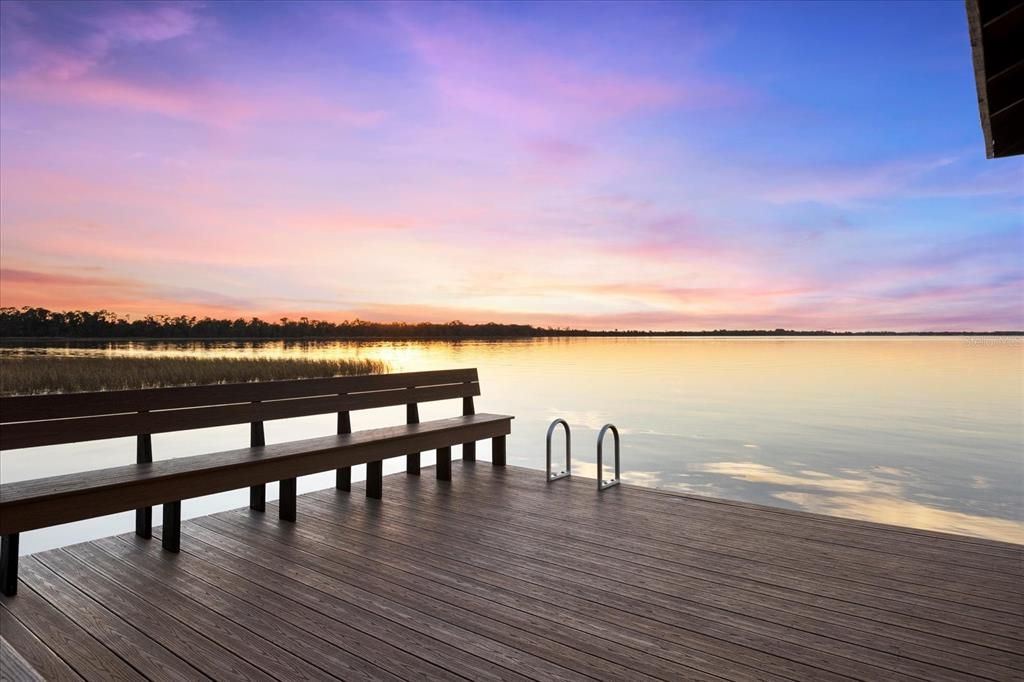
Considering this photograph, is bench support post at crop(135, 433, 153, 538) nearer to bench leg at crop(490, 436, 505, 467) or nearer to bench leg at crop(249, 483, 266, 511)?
bench leg at crop(249, 483, 266, 511)

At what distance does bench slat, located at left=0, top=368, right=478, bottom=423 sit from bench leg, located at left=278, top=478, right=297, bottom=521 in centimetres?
62

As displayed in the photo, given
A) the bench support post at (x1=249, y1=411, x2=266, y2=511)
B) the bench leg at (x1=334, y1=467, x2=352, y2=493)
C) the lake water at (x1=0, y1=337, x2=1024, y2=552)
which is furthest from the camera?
the lake water at (x1=0, y1=337, x2=1024, y2=552)

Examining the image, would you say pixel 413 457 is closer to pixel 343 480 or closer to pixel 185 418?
pixel 343 480

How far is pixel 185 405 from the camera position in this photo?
3.75 meters

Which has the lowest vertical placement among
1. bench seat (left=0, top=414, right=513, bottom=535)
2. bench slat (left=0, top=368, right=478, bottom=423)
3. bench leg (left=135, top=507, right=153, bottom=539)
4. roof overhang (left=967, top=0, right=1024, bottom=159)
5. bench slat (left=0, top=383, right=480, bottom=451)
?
bench leg (left=135, top=507, right=153, bottom=539)

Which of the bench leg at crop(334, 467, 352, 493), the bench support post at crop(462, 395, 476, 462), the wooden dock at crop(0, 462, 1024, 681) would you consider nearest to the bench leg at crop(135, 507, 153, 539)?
the wooden dock at crop(0, 462, 1024, 681)

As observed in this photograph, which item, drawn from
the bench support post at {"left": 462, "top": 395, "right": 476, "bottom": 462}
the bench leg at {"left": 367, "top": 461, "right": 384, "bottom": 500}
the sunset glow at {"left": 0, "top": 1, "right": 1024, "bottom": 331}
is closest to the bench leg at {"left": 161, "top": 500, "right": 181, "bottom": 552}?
the bench leg at {"left": 367, "top": 461, "right": 384, "bottom": 500}

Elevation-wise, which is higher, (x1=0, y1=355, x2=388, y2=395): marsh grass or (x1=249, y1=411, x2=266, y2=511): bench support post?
(x1=0, y1=355, x2=388, y2=395): marsh grass

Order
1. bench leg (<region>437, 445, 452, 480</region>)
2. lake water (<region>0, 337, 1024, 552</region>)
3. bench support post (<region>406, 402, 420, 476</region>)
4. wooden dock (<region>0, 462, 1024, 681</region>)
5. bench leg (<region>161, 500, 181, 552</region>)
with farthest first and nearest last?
lake water (<region>0, 337, 1024, 552</region>)
bench support post (<region>406, 402, 420, 476</region>)
bench leg (<region>437, 445, 452, 480</region>)
bench leg (<region>161, 500, 181, 552</region>)
wooden dock (<region>0, 462, 1024, 681</region>)

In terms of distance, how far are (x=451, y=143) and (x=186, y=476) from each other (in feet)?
39.3

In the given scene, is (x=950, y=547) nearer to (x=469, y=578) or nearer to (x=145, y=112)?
(x=469, y=578)

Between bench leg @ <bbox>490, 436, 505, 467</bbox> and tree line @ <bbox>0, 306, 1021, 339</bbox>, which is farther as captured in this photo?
tree line @ <bbox>0, 306, 1021, 339</bbox>

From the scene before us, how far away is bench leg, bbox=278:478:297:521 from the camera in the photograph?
4.08 m

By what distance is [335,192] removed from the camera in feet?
46.2
